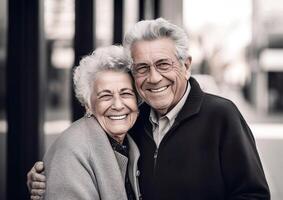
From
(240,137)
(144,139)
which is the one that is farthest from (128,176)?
(240,137)

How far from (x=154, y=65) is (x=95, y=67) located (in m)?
0.23

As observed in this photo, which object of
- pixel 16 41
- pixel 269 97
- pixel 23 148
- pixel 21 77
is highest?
pixel 16 41

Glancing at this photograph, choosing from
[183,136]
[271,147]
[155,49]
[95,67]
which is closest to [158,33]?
[155,49]

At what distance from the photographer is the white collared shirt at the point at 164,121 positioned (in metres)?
2.28

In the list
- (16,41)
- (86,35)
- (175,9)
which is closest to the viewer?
(16,41)

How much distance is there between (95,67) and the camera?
222cm

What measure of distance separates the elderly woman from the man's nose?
0.10m

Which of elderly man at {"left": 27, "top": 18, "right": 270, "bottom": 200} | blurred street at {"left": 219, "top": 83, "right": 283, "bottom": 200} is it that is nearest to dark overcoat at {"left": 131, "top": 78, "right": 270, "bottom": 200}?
A: elderly man at {"left": 27, "top": 18, "right": 270, "bottom": 200}

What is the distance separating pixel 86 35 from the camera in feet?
12.9

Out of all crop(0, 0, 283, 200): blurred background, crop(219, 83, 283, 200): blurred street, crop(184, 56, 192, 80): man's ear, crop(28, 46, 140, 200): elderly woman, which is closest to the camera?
crop(28, 46, 140, 200): elderly woman

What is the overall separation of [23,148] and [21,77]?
1.16 feet

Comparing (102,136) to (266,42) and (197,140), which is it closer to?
(197,140)

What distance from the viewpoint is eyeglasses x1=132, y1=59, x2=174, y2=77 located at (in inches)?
86.0

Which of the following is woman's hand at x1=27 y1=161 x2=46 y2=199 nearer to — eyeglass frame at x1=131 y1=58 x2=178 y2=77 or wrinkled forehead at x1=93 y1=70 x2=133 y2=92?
wrinkled forehead at x1=93 y1=70 x2=133 y2=92
